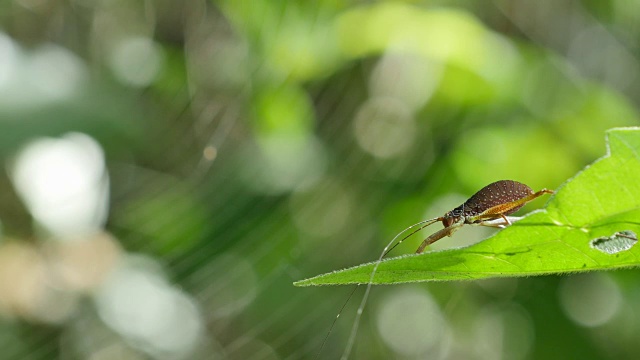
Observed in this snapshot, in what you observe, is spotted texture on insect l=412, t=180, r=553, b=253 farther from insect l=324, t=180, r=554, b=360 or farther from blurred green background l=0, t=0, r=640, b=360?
blurred green background l=0, t=0, r=640, b=360

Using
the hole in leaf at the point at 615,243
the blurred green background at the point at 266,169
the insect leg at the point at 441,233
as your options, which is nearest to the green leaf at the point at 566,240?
the hole in leaf at the point at 615,243

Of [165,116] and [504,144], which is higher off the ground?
[504,144]

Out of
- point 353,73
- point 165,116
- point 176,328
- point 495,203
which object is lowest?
point 176,328

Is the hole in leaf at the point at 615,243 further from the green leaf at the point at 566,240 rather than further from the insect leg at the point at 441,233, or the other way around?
the insect leg at the point at 441,233

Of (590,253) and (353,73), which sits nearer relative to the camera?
(590,253)

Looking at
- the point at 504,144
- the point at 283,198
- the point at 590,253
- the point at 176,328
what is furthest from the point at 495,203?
the point at 176,328

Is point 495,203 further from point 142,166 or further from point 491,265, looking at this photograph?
point 142,166

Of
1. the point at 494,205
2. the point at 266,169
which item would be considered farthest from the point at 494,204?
the point at 266,169
